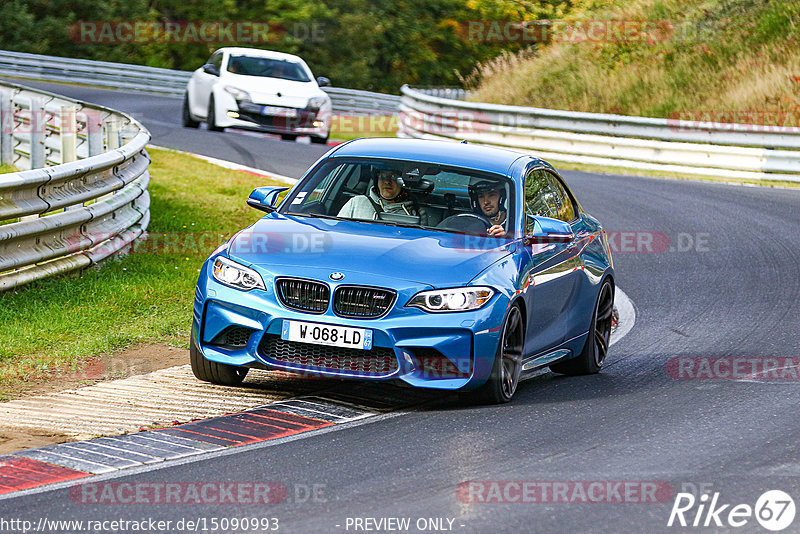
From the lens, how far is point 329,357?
7.49 meters

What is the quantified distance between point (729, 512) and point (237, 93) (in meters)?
20.5

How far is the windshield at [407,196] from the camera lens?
863 centimetres

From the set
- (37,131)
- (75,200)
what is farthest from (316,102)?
(75,200)

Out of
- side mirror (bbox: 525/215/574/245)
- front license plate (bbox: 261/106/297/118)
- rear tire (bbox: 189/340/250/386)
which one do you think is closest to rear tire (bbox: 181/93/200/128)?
front license plate (bbox: 261/106/297/118)

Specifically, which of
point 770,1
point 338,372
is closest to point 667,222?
point 338,372

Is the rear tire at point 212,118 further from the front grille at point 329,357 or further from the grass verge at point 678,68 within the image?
the front grille at point 329,357

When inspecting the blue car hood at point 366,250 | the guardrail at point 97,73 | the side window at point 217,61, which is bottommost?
the guardrail at point 97,73

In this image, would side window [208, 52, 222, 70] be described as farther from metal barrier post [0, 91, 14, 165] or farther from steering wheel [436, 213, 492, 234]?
steering wheel [436, 213, 492, 234]

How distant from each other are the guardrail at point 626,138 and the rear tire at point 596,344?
14213 millimetres

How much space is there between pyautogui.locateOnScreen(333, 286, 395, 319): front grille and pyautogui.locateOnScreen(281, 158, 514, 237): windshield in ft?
3.74

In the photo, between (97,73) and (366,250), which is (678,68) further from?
(366,250)

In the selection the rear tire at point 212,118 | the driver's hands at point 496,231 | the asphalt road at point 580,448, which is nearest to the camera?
the asphalt road at point 580,448

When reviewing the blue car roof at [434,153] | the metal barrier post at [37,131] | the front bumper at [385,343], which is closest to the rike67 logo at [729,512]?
the front bumper at [385,343]

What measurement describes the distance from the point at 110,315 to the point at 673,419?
4.62 meters
